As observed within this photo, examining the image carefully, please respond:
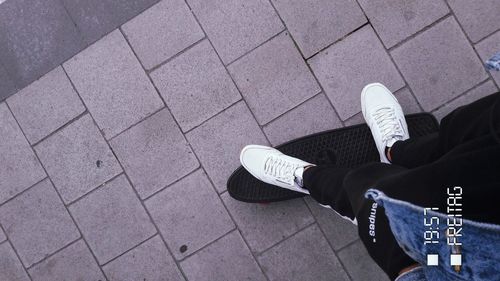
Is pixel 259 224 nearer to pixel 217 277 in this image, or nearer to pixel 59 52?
pixel 217 277

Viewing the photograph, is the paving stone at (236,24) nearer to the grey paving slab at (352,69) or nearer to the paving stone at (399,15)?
the grey paving slab at (352,69)

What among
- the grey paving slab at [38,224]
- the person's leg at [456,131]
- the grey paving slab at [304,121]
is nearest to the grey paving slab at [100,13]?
the grey paving slab at [38,224]

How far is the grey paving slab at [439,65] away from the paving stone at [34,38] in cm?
203

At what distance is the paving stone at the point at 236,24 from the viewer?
304cm

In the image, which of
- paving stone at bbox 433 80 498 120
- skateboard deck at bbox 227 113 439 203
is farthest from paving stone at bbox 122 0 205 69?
paving stone at bbox 433 80 498 120

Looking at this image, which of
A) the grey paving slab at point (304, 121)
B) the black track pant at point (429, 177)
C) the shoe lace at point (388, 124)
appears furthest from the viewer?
the grey paving slab at point (304, 121)

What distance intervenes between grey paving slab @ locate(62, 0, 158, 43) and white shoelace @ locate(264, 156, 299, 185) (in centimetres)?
124

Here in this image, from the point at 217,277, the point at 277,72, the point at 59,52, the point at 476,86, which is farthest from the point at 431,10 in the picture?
the point at 59,52

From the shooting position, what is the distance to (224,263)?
303cm

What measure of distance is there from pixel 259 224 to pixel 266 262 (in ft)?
0.75

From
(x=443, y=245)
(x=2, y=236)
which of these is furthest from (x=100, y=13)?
(x=443, y=245)

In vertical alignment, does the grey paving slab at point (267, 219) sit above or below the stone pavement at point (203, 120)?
below

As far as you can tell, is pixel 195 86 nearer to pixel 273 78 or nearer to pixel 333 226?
pixel 273 78

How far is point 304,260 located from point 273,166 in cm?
60
